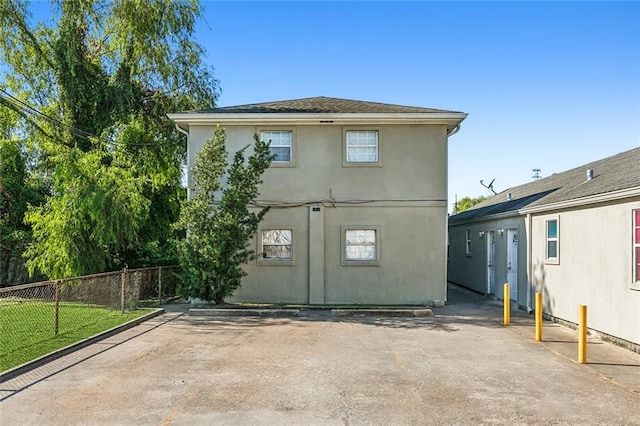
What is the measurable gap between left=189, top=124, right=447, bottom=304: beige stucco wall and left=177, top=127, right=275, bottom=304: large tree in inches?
60.8

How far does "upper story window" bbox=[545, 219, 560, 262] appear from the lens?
1239 cm

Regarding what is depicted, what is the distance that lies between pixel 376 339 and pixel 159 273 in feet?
26.0

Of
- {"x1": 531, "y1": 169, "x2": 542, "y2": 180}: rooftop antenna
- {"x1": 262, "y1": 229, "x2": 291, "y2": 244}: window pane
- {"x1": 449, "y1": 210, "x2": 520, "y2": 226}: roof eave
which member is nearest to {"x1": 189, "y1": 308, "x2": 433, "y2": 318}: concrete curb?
{"x1": 262, "y1": 229, "x2": 291, "y2": 244}: window pane

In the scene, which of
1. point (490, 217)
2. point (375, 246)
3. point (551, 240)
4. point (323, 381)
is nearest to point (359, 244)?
point (375, 246)

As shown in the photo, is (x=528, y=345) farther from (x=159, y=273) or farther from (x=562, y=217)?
(x=159, y=273)

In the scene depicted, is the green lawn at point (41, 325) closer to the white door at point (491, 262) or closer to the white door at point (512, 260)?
the white door at point (512, 260)

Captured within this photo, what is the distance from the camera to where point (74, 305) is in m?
14.3

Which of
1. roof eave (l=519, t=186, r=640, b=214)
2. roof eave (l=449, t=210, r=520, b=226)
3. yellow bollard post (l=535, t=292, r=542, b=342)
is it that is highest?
roof eave (l=519, t=186, r=640, b=214)

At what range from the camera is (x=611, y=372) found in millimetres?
7605

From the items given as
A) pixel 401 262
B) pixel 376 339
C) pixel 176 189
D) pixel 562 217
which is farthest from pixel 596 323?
pixel 176 189

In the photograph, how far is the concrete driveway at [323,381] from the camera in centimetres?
568

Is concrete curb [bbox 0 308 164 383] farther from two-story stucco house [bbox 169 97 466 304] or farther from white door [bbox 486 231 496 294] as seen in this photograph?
white door [bbox 486 231 496 294]

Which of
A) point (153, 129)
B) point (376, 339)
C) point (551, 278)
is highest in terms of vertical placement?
point (153, 129)

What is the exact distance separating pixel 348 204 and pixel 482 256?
629cm
